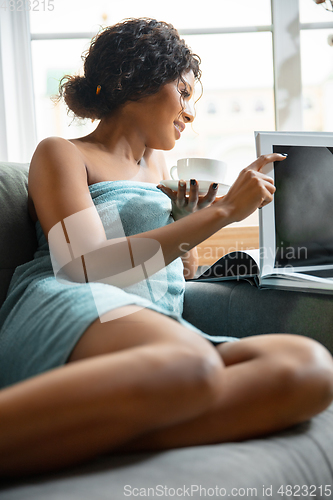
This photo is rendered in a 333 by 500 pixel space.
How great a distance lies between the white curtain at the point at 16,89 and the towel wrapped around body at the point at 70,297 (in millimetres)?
1207

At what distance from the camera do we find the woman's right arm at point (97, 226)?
0.72m

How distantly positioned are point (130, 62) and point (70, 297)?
0.60 metres

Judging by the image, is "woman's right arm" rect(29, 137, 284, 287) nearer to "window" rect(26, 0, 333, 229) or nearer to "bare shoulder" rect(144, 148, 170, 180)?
"bare shoulder" rect(144, 148, 170, 180)

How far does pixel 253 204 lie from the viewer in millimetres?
752

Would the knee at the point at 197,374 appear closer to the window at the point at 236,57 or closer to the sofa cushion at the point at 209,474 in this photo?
the sofa cushion at the point at 209,474

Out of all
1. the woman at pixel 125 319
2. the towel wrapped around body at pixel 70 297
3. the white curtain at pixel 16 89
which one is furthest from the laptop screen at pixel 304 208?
the white curtain at pixel 16 89

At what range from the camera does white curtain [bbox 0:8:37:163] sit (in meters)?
1.90

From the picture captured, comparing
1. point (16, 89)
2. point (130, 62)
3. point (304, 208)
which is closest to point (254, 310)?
point (304, 208)

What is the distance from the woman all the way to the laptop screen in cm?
6

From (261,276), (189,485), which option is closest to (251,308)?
(261,276)

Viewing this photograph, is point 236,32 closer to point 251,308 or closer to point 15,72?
point 15,72

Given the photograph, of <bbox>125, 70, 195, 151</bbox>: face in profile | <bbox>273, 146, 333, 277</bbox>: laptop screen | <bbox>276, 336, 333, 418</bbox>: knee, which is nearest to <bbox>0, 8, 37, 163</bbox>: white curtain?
<bbox>125, 70, 195, 151</bbox>: face in profile

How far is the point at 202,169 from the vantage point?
860 mm

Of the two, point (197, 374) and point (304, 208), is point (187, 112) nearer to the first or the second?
point (304, 208)
